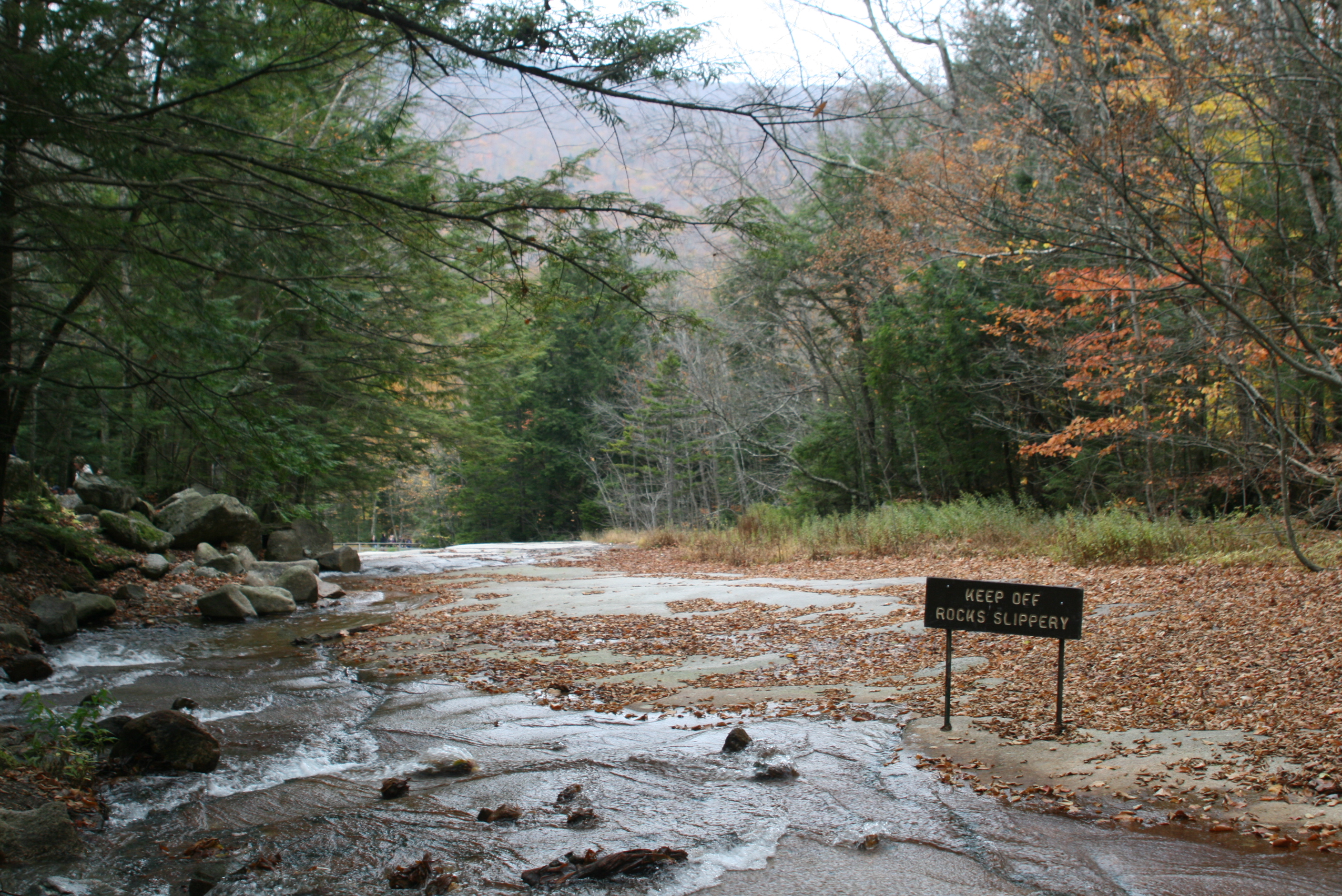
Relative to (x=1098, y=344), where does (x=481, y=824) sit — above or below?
below

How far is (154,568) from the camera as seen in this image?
1124cm

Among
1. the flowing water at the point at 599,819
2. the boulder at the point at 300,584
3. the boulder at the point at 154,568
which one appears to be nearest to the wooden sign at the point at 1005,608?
the flowing water at the point at 599,819

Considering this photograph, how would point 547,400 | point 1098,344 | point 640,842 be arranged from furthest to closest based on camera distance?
point 547,400 < point 1098,344 < point 640,842

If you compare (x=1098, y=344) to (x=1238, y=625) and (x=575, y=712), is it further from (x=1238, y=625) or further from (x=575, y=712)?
(x=575, y=712)

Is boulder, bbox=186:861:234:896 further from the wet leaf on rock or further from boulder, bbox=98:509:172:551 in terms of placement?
boulder, bbox=98:509:172:551

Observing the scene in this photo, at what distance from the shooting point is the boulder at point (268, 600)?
10.4 m

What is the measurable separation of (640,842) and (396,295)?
44.3 feet

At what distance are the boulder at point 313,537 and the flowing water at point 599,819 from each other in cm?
1118

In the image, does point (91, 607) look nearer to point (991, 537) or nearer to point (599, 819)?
point (599, 819)

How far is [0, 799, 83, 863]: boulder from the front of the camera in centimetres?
319

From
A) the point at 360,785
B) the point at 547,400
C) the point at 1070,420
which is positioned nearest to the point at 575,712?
the point at 360,785

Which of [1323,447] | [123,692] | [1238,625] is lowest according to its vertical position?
[123,692]

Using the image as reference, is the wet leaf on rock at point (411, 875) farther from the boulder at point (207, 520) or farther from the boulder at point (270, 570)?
the boulder at point (207, 520)

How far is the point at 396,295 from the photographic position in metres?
15.2
